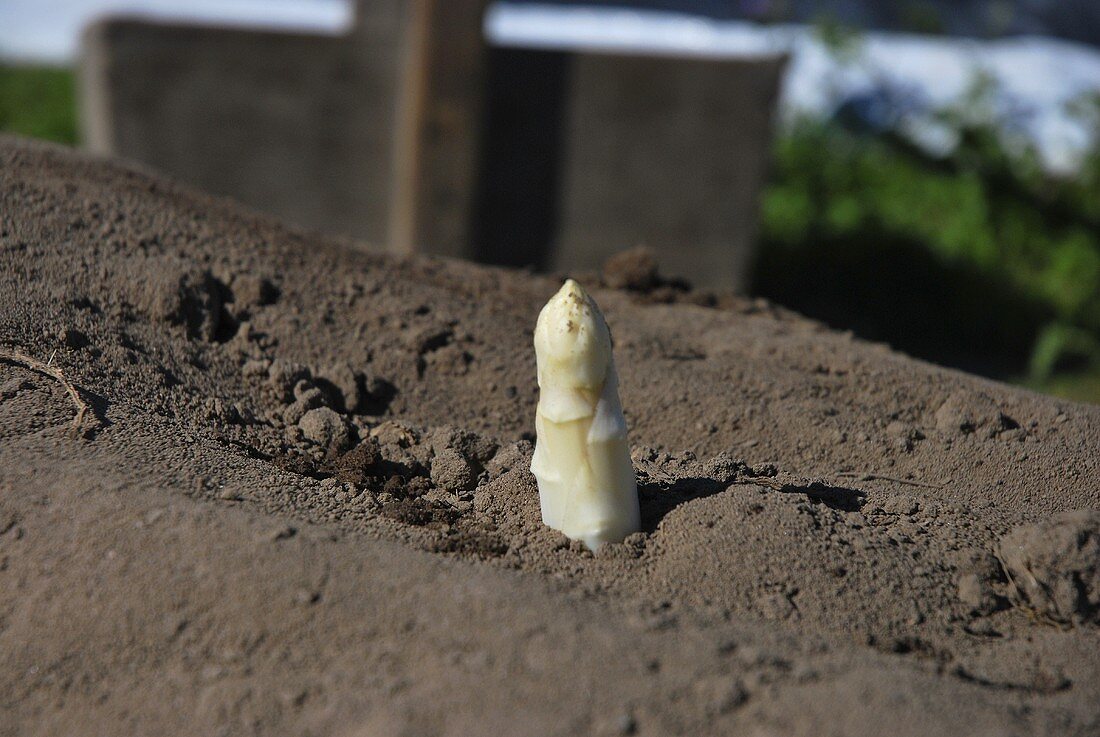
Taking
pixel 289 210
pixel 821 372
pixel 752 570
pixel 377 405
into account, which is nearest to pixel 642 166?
pixel 289 210

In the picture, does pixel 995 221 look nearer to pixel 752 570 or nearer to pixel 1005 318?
pixel 1005 318

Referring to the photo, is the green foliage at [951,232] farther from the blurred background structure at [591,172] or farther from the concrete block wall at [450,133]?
the concrete block wall at [450,133]

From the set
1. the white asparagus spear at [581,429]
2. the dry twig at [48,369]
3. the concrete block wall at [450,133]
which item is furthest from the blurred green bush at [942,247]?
the dry twig at [48,369]

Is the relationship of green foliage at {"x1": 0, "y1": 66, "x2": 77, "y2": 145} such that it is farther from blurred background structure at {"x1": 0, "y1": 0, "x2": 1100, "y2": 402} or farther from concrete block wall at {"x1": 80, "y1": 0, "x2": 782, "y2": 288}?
concrete block wall at {"x1": 80, "y1": 0, "x2": 782, "y2": 288}

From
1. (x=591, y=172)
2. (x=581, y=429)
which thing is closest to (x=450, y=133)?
(x=591, y=172)

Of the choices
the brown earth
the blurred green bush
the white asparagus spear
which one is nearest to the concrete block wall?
the blurred green bush

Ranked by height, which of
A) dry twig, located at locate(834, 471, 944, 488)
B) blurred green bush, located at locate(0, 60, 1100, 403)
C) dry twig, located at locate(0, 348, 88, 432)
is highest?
dry twig, located at locate(0, 348, 88, 432)
